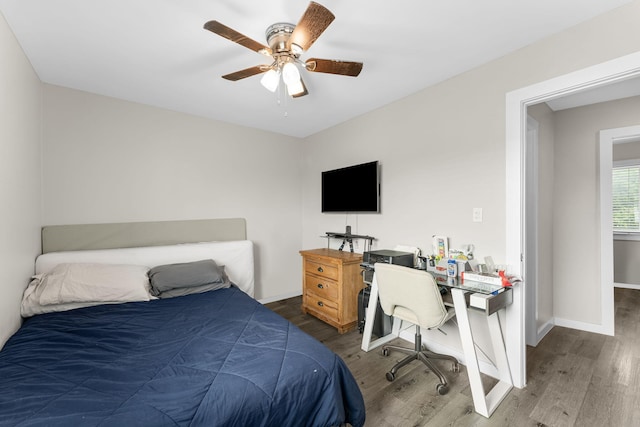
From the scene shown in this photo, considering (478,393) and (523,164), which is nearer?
(478,393)

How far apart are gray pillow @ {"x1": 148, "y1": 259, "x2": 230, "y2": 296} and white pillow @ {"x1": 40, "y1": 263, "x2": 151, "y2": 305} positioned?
0.10 m

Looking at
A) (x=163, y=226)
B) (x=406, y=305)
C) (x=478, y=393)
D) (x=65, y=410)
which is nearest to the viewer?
(x=65, y=410)

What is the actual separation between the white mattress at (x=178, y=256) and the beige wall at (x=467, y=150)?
1296mm

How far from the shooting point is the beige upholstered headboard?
8.24ft

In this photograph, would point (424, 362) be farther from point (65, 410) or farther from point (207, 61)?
point (207, 61)

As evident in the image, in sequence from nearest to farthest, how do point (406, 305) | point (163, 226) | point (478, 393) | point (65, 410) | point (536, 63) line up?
point (65, 410) < point (478, 393) < point (536, 63) < point (406, 305) < point (163, 226)

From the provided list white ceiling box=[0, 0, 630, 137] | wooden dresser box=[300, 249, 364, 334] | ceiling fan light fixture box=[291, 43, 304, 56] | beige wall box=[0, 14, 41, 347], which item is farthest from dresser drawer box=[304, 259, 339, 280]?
beige wall box=[0, 14, 41, 347]

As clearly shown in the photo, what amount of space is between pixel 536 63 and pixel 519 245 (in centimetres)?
130

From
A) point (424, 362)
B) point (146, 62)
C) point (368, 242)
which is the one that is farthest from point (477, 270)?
point (146, 62)

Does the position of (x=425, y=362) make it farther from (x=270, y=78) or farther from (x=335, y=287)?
(x=270, y=78)

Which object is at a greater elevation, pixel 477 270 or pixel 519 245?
pixel 519 245

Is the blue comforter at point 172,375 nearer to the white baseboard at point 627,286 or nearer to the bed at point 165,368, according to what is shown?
the bed at point 165,368

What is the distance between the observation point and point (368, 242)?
323 centimetres

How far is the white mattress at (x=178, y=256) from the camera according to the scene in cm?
239
